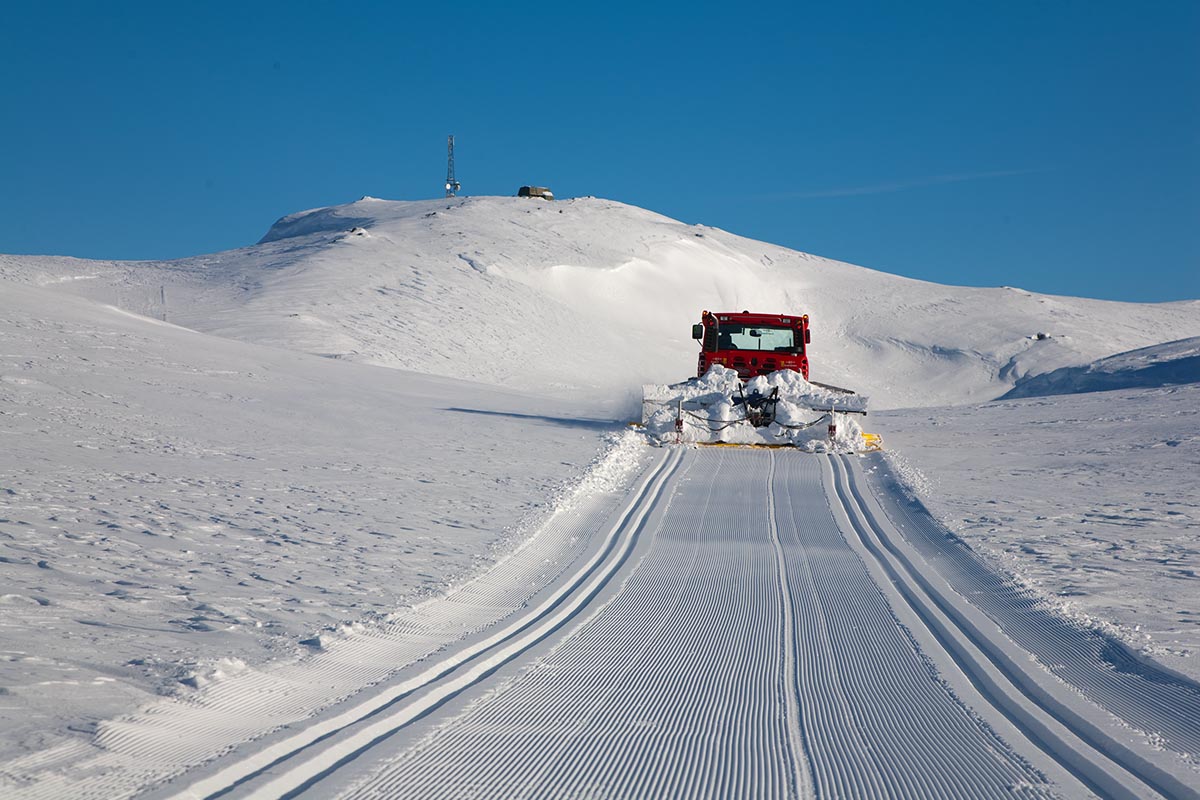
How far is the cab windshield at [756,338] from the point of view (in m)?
22.3

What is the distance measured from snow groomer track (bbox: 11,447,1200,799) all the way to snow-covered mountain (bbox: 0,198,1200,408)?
113 ft

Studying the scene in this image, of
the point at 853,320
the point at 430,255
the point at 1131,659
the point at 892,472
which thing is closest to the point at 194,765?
the point at 1131,659

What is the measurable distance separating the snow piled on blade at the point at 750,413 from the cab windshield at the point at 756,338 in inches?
91.3

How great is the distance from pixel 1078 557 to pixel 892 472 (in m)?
6.62

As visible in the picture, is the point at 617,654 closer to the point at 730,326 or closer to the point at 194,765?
the point at 194,765

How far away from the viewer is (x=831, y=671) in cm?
616

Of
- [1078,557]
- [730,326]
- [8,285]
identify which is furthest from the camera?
[8,285]

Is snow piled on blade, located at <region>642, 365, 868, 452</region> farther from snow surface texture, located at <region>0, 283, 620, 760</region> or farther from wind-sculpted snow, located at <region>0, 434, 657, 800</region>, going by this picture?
wind-sculpted snow, located at <region>0, 434, 657, 800</region>

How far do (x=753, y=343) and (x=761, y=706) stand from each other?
17.4m

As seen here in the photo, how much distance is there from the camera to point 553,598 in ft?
26.4

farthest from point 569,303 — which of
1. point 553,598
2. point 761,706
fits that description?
point 761,706

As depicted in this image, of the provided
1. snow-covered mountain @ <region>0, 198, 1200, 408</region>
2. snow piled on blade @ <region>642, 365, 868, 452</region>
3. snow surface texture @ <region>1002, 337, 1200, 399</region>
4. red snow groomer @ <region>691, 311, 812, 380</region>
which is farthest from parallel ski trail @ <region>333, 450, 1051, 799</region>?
snow surface texture @ <region>1002, 337, 1200, 399</region>

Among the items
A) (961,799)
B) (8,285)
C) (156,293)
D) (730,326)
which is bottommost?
(961,799)

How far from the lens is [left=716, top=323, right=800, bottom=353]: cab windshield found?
22.3 metres
